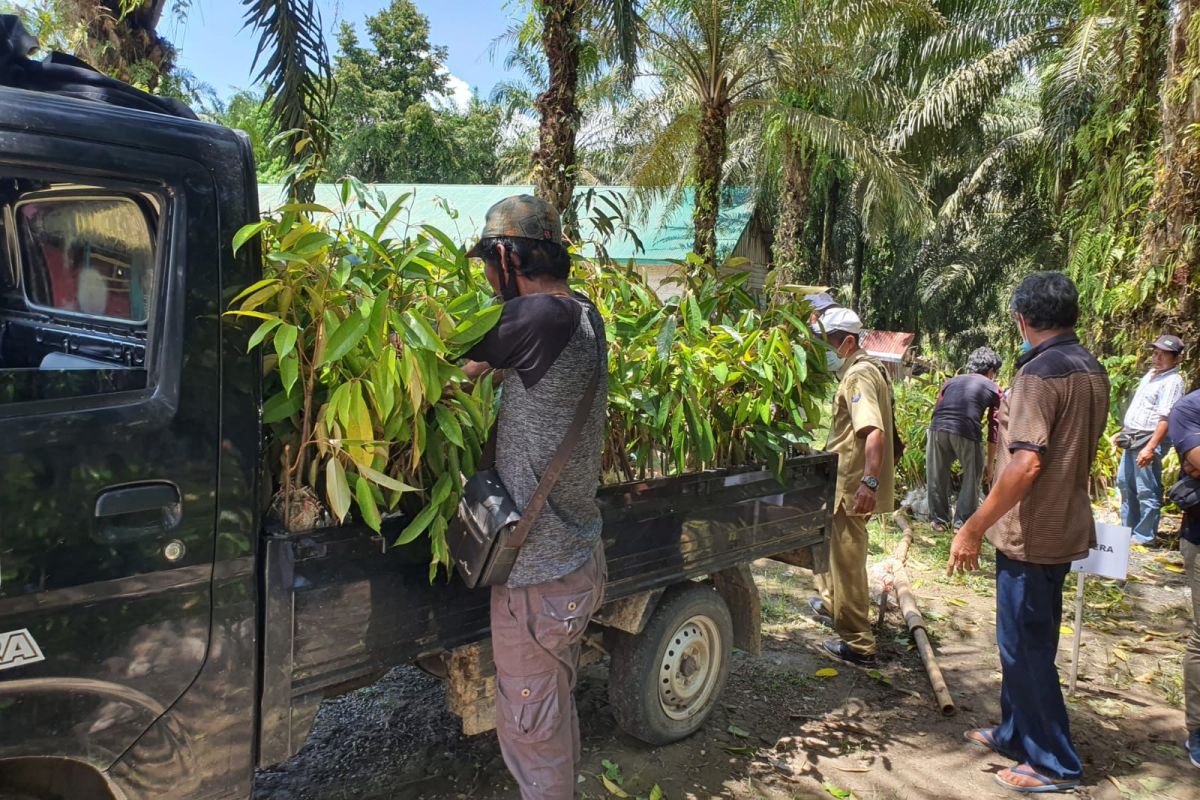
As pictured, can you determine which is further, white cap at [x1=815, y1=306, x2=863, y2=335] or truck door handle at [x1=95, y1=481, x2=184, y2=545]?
white cap at [x1=815, y1=306, x2=863, y2=335]

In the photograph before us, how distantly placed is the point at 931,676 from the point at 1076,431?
1617mm

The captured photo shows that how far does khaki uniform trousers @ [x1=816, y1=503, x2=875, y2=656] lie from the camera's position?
14.6 ft

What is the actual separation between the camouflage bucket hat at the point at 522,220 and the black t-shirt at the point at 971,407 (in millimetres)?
6209

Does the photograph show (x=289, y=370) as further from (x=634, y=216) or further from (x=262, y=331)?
(x=634, y=216)

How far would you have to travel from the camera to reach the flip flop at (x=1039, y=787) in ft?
10.9

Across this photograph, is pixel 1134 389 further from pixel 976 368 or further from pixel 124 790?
pixel 124 790

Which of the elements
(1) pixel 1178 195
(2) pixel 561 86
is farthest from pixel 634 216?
(1) pixel 1178 195

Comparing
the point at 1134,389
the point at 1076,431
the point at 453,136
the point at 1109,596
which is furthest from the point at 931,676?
the point at 453,136

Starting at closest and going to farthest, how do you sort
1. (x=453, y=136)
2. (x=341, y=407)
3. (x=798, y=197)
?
(x=341, y=407) → (x=798, y=197) → (x=453, y=136)

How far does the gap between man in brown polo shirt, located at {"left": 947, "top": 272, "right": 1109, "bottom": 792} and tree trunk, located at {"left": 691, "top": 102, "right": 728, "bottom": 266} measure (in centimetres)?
807

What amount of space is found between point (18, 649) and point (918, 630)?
432 cm

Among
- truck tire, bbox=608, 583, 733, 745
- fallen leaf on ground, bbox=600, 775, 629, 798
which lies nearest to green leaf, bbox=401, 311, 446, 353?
truck tire, bbox=608, 583, 733, 745

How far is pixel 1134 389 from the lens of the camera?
7.51 m

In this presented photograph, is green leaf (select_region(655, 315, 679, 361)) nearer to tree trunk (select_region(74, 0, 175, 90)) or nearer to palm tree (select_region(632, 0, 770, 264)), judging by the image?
tree trunk (select_region(74, 0, 175, 90))
